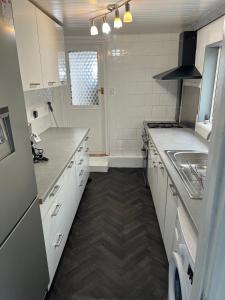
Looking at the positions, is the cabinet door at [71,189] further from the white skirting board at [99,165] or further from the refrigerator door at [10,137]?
the white skirting board at [99,165]

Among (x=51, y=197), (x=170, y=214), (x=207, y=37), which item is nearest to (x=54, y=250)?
(x=51, y=197)

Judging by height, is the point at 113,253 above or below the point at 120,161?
below

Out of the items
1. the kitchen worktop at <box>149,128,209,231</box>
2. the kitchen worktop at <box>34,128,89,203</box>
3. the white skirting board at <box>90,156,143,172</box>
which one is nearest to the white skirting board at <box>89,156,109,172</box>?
the white skirting board at <box>90,156,143,172</box>

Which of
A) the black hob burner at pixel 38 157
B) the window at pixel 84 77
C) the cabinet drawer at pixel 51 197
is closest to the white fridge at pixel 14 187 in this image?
the cabinet drawer at pixel 51 197

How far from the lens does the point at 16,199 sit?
112cm

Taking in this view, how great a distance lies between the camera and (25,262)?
1247mm

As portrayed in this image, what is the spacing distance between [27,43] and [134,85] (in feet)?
7.17

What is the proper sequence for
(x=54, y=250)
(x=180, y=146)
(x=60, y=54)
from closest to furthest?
1. (x=54, y=250)
2. (x=180, y=146)
3. (x=60, y=54)

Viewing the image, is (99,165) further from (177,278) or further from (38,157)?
(177,278)

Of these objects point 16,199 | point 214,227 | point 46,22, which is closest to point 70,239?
point 16,199

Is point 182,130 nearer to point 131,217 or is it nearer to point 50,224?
point 131,217

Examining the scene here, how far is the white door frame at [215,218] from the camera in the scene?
1.67 ft

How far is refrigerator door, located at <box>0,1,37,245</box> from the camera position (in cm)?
99

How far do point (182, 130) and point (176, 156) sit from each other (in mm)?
1103
